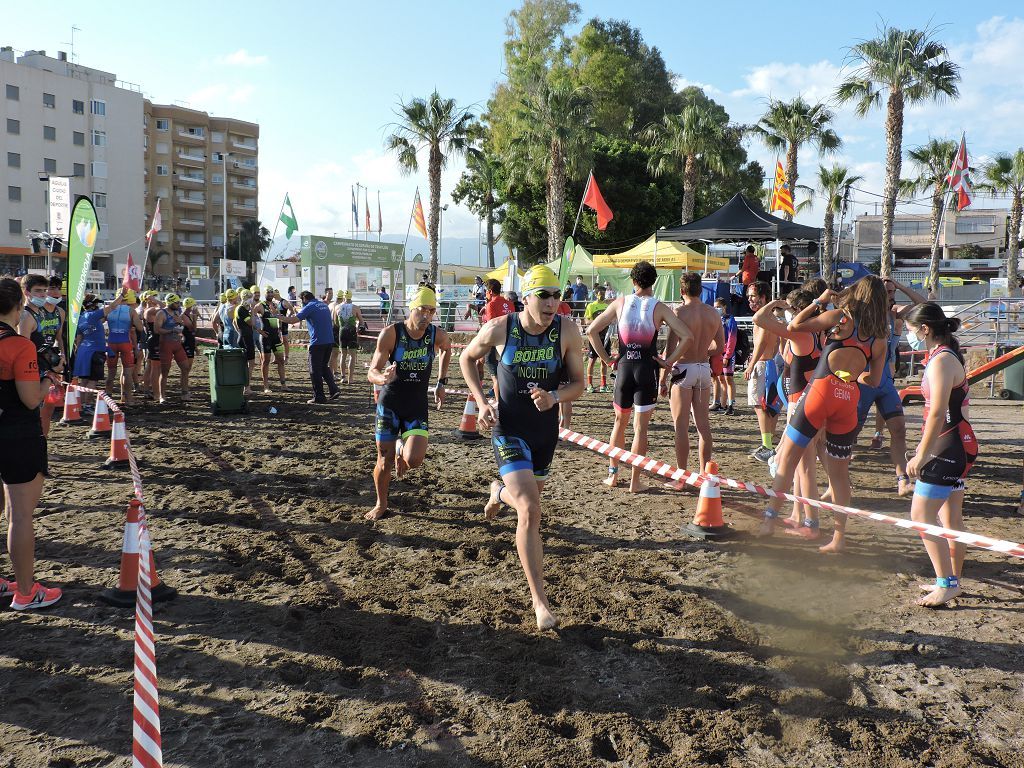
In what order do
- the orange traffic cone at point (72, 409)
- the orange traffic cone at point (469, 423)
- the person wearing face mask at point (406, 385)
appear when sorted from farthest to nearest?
the orange traffic cone at point (72, 409) < the orange traffic cone at point (469, 423) < the person wearing face mask at point (406, 385)

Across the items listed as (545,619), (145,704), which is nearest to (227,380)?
(545,619)

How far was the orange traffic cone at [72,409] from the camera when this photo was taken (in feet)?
34.5

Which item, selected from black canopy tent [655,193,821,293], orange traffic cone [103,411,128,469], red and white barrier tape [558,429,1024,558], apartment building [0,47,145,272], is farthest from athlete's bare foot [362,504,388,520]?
apartment building [0,47,145,272]

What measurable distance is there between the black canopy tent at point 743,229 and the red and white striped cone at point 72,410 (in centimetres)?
1498

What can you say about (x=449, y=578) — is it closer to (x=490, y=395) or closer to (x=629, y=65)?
(x=490, y=395)

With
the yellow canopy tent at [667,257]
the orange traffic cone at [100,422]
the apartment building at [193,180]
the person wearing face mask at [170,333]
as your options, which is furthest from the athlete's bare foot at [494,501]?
the apartment building at [193,180]

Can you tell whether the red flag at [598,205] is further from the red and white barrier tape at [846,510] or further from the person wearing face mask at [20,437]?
the person wearing face mask at [20,437]

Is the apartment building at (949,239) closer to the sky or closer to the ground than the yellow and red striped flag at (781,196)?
closer to the sky

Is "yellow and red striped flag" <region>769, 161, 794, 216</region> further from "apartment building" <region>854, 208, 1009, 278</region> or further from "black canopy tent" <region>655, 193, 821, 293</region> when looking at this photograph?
"apartment building" <region>854, 208, 1009, 278</region>

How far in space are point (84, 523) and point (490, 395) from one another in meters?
8.34

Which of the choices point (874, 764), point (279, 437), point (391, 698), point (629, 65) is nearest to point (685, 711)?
point (874, 764)

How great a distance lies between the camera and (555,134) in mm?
31219

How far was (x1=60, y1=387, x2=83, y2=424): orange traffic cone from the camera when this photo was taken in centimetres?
1052

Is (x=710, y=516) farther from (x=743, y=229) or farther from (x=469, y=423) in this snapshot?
(x=743, y=229)
